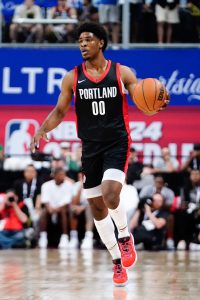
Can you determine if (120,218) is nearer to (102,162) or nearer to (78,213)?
(102,162)

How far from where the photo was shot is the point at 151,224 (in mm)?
17062

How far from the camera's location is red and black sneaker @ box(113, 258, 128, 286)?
373 inches

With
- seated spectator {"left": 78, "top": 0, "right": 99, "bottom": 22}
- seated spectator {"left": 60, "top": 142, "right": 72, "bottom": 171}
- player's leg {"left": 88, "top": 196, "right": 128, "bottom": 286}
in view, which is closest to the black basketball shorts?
player's leg {"left": 88, "top": 196, "right": 128, "bottom": 286}

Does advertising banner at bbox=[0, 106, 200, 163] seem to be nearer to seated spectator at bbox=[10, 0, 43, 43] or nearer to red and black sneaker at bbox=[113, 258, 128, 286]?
seated spectator at bbox=[10, 0, 43, 43]

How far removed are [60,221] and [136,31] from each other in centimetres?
570

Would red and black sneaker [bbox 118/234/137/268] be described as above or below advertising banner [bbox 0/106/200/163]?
below

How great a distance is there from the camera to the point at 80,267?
12.2 m

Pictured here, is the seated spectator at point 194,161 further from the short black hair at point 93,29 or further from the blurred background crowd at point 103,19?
the short black hair at point 93,29

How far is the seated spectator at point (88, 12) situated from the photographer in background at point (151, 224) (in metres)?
5.42

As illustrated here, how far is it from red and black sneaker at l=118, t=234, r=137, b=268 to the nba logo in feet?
35.0

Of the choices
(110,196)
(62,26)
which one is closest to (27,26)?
(62,26)

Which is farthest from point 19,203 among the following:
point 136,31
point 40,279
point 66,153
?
point 40,279

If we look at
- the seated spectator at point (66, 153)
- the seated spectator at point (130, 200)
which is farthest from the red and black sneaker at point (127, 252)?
the seated spectator at point (66, 153)

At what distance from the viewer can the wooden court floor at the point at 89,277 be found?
858 cm
